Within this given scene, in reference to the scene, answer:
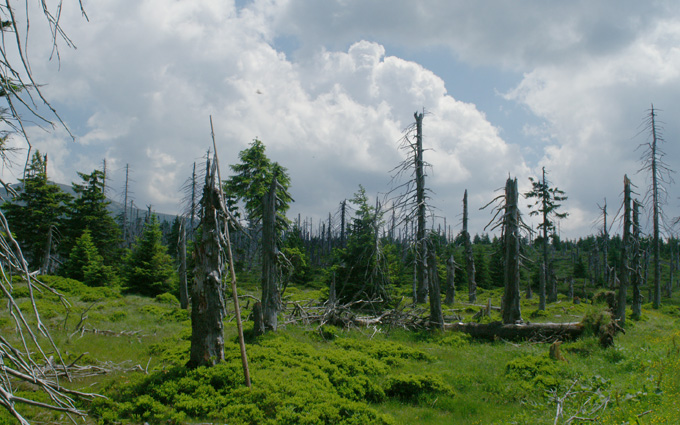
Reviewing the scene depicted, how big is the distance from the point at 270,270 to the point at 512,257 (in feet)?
33.0

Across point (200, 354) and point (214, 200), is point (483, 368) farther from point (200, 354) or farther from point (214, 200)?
point (214, 200)

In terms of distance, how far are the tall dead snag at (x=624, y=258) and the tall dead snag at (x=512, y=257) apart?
622 cm

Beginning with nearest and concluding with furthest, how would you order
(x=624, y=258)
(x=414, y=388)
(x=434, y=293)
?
(x=414, y=388) < (x=434, y=293) < (x=624, y=258)

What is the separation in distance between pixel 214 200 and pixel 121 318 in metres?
11.3

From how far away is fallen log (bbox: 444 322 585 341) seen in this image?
14750 millimetres

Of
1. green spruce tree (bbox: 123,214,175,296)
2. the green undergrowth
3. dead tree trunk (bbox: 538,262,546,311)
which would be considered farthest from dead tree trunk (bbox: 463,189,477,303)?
green spruce tree (bbox: 123,214,175,296)

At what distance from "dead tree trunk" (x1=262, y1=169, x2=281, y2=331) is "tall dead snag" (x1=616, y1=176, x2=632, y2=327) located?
1617 cm

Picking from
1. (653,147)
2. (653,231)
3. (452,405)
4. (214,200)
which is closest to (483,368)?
(452,405)

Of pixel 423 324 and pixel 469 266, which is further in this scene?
pixel 469 266

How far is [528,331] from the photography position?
15.3 m

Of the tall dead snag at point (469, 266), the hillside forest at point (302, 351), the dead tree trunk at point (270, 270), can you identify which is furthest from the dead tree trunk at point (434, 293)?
the tall dead snag at point (469, 266)

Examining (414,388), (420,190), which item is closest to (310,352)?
(414,388)

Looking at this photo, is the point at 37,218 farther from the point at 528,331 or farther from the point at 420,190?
the point at 528,331

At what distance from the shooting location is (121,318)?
57.3 ft
